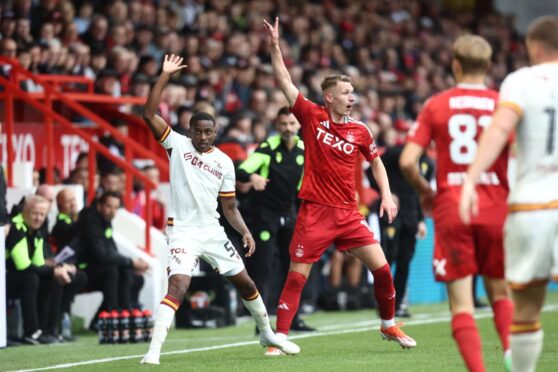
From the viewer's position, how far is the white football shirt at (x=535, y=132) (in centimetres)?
655

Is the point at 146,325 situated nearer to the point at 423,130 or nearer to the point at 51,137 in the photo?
the point at 51,137

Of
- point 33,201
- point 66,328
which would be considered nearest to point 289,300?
point 33,201

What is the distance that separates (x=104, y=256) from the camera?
13.3m

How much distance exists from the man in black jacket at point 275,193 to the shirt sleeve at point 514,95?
5439 mm

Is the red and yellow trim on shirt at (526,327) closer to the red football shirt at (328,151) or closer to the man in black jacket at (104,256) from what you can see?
the red football shirt at (328,151)

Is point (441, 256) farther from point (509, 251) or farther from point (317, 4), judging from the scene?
point (317, 4)

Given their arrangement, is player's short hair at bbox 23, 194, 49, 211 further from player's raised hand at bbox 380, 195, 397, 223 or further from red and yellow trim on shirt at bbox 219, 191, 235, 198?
player's raised hand at bbox 380, 195, 397, 223

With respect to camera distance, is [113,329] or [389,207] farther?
[113,329]

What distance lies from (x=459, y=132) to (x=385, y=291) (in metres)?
3.40

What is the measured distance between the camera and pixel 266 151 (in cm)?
1220

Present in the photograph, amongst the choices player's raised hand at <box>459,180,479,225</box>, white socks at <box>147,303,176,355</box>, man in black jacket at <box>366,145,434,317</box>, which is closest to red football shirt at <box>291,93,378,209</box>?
white socks at <box>147,303,176,355</box>

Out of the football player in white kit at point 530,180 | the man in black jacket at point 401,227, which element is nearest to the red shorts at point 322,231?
the football player in white kit at point 530,180

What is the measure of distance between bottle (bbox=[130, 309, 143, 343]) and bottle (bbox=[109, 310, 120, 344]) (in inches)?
6.0

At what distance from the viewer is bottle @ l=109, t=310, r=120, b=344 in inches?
479
